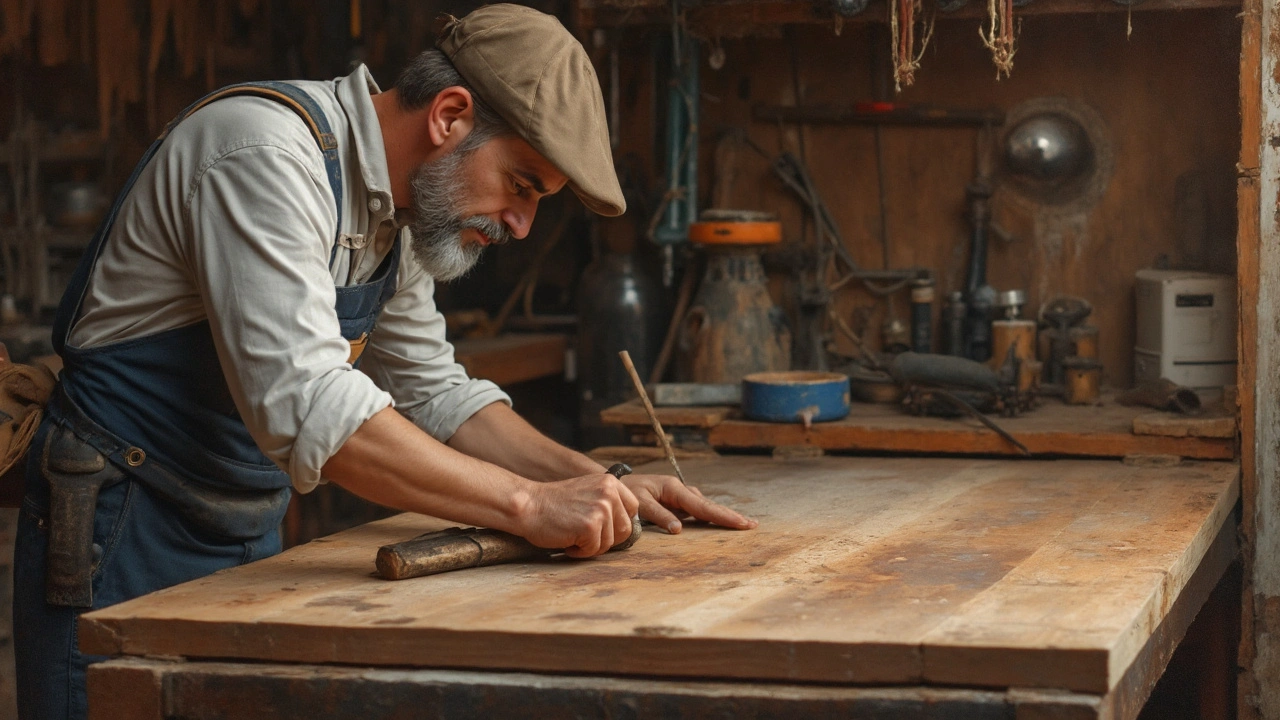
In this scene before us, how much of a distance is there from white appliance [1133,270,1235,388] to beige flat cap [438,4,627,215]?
6.70ft

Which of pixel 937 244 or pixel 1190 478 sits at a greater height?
pixel 937 244

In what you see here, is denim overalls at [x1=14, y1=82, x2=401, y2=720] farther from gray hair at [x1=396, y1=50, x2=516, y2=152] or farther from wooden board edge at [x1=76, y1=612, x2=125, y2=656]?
wooden board edge at [x1=76, y1=612, x2=125, y2=656]

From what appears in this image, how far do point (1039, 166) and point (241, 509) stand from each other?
2731 mm

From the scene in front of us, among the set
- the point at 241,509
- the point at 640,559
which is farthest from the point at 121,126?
the point at 640,559

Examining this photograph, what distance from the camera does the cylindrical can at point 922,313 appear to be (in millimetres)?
4254

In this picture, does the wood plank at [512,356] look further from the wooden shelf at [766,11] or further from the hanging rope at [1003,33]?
the hanging rope at [1003,33]

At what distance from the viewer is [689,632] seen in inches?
67.7

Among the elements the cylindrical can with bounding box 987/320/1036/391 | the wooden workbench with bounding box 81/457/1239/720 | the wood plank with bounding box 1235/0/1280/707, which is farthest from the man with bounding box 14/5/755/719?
the cylindrical can with bounding box 987/320/1036/391

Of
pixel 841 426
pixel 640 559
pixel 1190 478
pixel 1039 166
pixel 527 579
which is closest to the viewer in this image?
pixel 527 579

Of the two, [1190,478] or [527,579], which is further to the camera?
[1190,478]

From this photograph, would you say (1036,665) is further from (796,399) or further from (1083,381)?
(1083,381)

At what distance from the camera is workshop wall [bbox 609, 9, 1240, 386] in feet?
13.2

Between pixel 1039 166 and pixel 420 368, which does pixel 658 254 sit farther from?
pixel 420 368

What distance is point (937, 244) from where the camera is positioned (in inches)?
171
